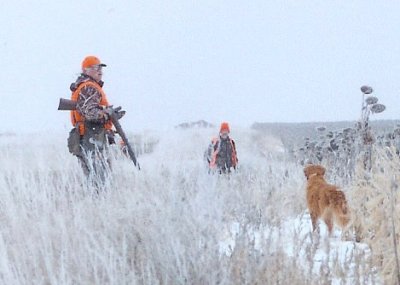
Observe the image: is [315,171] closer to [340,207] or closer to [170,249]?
[340,207]

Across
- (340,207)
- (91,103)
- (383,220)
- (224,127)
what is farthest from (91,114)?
(224,127)

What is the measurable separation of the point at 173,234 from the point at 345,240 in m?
2.14

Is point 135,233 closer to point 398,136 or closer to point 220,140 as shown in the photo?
point 398,136

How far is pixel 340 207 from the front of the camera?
5.30m

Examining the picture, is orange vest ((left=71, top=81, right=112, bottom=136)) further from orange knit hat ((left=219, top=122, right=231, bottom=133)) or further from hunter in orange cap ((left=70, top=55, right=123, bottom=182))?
orange knit hat ((left=219, top=122, right=231, bottom=133))

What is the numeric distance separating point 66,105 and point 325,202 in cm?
240

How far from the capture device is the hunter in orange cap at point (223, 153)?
9.88 meters

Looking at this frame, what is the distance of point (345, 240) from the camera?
16.9 ft

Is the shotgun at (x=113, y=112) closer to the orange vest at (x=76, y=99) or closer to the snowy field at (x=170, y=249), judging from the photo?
the orange vest at (x=76, y=99)

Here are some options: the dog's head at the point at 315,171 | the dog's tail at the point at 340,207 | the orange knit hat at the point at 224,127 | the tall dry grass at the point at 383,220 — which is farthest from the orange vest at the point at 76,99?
the orange knit hat at the point at 224,127

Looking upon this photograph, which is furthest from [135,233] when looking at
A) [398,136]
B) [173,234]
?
[398,136]

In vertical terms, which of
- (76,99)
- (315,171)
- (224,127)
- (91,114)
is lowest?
(315,171)

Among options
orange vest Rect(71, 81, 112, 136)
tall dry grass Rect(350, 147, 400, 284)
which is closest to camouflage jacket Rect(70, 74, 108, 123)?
orange vest Rect(71, 81, 112, 136)

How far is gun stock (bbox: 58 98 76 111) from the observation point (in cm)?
625
